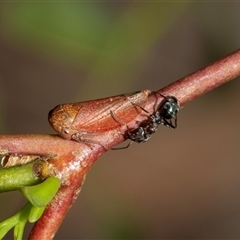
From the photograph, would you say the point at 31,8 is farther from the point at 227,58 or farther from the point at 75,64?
the point at 227,58

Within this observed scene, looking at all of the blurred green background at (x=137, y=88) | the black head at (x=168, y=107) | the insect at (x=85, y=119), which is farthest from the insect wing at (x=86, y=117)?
the blurred green background at (x=137, y=88)

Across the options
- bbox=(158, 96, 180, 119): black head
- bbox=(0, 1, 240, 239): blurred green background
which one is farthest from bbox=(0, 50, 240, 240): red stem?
bbox=(0, 1, 240, 239): blurred green background

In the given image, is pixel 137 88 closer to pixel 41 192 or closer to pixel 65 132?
pixel 65 132

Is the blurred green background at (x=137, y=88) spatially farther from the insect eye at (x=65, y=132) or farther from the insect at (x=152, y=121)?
the insect eye at (x=65, y=132)

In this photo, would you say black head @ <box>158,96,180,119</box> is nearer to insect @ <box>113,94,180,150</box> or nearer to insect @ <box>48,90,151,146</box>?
insect @ <box>113,94,180,150</box>

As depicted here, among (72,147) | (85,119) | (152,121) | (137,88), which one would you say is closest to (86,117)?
(85,119)

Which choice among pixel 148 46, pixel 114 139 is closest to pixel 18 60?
pixel 148 46
